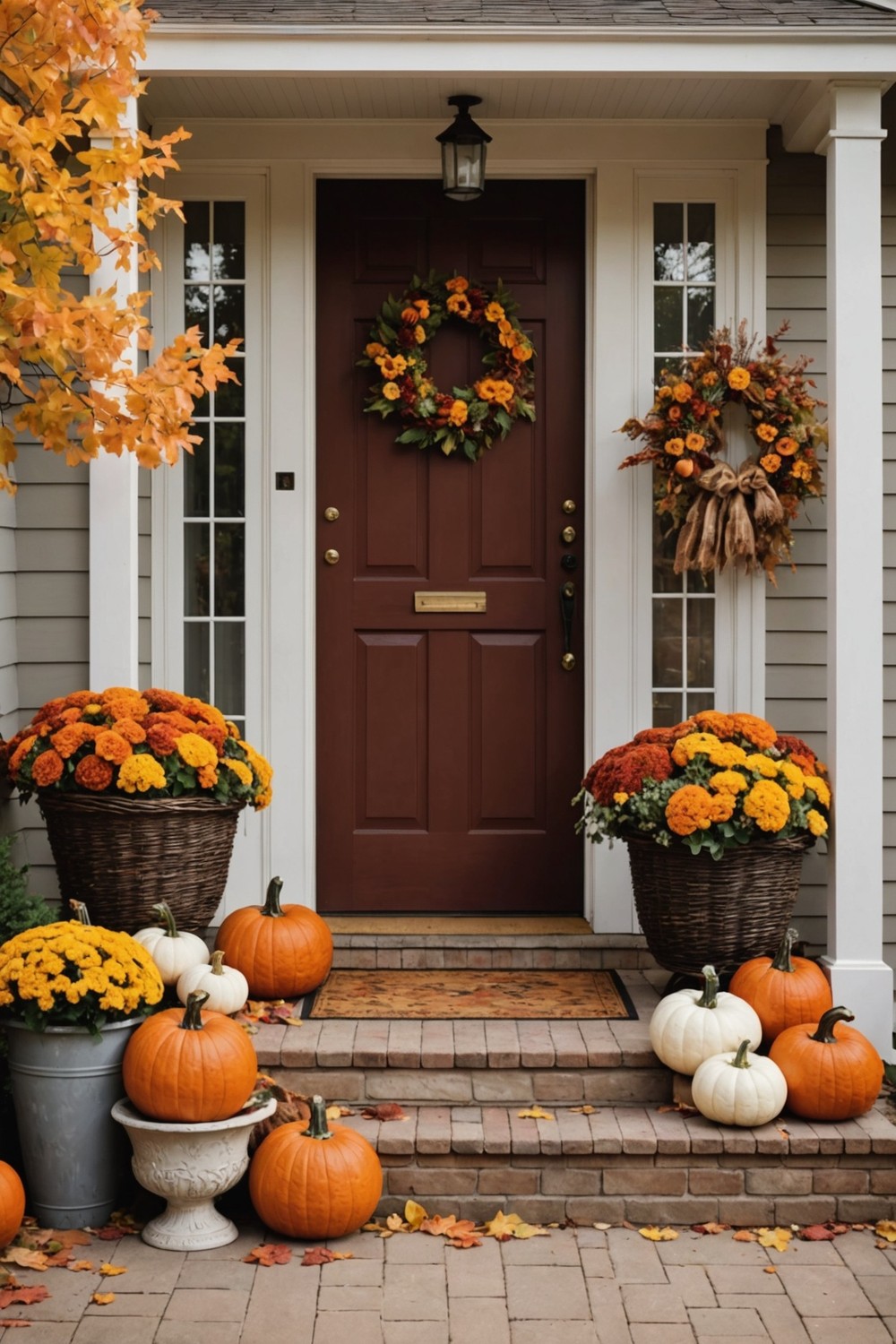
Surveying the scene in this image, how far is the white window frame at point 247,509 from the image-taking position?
4551mm

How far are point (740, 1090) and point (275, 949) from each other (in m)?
1.34

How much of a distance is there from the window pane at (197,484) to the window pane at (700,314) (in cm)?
165

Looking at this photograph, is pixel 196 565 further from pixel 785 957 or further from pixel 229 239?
pixel 785 957

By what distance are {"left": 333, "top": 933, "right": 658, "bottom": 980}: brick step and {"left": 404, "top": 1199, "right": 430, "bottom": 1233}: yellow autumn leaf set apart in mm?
1102

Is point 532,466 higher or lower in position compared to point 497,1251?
higher

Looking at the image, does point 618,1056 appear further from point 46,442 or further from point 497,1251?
point 46,442

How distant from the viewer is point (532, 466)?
4.68 metres

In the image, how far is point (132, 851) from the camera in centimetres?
373

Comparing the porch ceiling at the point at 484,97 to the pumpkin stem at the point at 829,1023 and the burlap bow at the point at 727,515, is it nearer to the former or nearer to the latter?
the burlap bow at the point at 727,515

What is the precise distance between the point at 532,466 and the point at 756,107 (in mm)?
1329

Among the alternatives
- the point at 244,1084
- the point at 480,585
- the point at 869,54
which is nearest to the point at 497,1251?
the point at 244,1084

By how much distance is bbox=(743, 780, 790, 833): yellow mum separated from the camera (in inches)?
147

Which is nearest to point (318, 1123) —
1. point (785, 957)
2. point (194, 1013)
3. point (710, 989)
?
point (194, 1013)

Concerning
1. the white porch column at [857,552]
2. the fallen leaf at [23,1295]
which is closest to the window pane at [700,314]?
the white porch column at [857,552]
